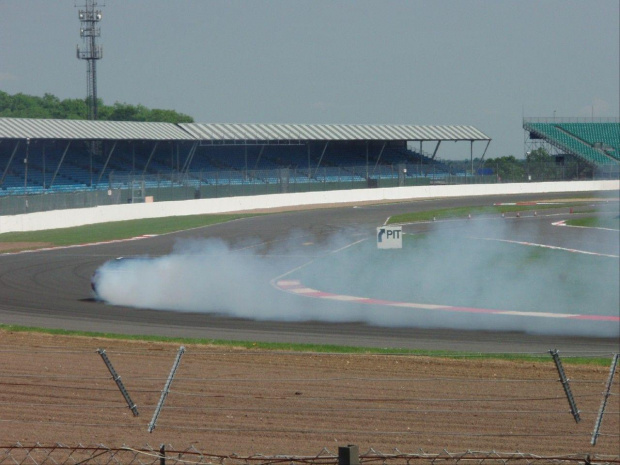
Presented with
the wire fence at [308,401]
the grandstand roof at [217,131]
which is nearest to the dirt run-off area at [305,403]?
the wire fence at [308,401]

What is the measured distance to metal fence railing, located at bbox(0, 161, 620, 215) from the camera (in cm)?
4284

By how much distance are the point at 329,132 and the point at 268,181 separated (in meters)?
12.5

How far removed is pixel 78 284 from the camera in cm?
2245

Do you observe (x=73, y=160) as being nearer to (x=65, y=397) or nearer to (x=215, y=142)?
(x=215, y=142)

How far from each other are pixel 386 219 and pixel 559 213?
9046 millimetres

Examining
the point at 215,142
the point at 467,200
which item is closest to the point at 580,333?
the point at 467,200

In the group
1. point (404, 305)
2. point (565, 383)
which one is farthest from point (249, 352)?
point (565, 383)

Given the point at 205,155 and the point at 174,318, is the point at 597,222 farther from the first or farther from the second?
the point at 205,155

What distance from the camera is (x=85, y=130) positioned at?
5469 centimetres

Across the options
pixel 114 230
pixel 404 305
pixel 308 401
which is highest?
pixel 308 401

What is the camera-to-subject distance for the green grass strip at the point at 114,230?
35.1m

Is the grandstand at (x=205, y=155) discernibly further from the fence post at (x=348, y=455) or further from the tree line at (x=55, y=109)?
the tree line at (x=55, y=109)

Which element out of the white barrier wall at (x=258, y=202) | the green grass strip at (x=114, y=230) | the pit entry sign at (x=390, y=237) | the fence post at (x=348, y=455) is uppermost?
the fence post at (x=348, y=455)

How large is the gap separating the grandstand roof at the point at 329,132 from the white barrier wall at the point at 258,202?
8063 mm
